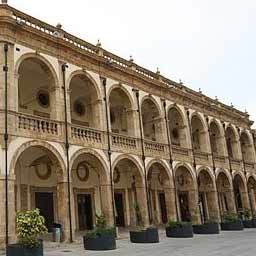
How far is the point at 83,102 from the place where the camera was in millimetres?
23328

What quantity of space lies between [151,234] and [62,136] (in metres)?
5.52

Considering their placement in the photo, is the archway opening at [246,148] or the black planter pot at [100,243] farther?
the archway opening at [246,148]

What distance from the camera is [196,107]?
27938mm

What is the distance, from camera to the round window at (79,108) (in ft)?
74.6

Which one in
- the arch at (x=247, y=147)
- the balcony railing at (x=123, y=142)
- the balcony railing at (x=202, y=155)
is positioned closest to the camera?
the balcony railing at (x=123, y=142)

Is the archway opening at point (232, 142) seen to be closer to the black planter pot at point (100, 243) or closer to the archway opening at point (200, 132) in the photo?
the archway opening at point (200, 132)

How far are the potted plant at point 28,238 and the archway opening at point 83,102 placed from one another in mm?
8144

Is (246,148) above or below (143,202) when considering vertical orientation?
above

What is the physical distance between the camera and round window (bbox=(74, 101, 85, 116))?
2275 centimetres

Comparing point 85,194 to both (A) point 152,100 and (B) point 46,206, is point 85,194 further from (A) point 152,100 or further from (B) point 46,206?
(A) point 152,100

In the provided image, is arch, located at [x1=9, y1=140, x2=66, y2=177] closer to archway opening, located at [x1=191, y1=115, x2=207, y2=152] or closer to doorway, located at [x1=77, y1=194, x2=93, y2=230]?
doorway, located at [x1=77, y1=194, x2=93, y2=230]

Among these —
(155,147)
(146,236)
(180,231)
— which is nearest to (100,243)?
(146,236)

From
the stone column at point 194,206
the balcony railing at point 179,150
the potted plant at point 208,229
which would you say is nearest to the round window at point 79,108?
the balcony railing at point 179,150

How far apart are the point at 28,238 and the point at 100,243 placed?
3.38 metres
